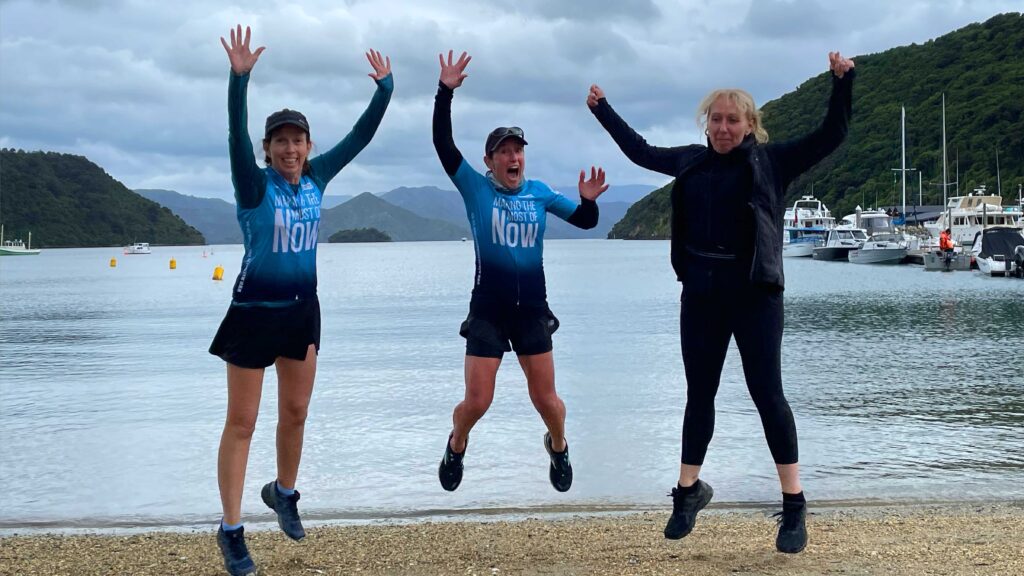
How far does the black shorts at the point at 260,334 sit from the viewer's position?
5.17m

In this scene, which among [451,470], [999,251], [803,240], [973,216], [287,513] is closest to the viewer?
[287,513]

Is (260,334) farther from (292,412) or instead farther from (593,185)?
(593,185)

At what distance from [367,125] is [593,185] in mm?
1487

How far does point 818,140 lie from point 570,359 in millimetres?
15667

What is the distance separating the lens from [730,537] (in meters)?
6.18

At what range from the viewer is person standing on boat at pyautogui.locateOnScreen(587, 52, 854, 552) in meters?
5.29

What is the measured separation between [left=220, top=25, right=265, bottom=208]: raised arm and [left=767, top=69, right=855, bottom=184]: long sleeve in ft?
8.98

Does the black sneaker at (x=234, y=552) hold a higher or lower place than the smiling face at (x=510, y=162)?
lower

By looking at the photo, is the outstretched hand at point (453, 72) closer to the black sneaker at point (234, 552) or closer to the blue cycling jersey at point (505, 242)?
the blue cycling jersey at point (505, 242)

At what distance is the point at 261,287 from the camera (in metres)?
5.23

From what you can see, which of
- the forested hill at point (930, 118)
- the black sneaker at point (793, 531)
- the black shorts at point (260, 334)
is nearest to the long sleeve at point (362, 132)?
the black shorts at point (260, 334)

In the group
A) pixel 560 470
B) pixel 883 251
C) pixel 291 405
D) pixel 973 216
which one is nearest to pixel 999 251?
pixel 973 216

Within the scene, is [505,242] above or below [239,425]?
above

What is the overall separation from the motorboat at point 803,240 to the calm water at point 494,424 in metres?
73.0
